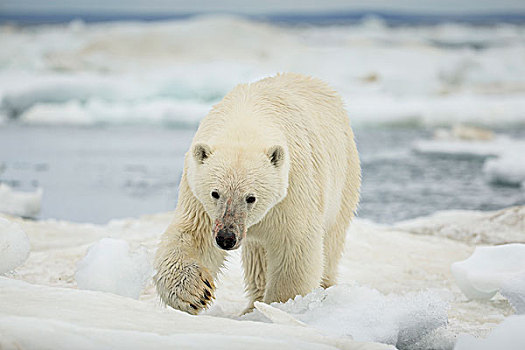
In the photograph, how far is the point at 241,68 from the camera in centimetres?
1658

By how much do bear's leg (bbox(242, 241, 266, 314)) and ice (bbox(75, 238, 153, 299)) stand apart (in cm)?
55

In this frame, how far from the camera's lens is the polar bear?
239 centimetres

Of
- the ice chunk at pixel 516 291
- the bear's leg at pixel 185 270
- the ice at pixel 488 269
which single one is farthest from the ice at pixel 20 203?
the ice chunk at pixel 516 291

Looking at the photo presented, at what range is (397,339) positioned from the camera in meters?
2.24

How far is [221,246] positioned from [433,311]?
0.79m

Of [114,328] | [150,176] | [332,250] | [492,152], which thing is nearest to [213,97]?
[150,176]

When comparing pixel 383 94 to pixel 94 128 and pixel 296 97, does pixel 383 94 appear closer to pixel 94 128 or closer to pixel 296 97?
pixel 94 128

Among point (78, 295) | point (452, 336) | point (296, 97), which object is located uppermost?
point (296, 97)

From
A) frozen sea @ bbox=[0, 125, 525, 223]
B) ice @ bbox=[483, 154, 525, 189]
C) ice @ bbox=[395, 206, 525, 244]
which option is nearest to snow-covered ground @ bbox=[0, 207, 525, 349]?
ice @ bbox=[395, 206, 525, 244]

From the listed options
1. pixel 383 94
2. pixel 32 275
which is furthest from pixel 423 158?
pixel 32 275

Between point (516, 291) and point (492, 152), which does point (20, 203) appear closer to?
point (516, 291)

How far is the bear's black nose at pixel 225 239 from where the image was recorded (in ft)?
7.39

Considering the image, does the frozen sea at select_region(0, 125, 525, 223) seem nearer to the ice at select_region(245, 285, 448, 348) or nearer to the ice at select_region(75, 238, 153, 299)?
the ice at select_region(75, 238, 153, 299)

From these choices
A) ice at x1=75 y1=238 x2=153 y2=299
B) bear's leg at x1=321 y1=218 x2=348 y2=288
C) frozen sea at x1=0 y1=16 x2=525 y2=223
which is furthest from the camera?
frozen sea at x1=0 y1=16 x2=525 y2=223
